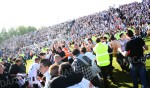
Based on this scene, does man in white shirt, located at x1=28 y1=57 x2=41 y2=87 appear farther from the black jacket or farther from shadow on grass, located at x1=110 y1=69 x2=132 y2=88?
the black jacket

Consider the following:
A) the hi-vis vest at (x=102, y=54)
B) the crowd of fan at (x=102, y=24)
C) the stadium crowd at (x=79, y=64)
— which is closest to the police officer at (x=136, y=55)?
the stadium crowd at (x=79, y=64)

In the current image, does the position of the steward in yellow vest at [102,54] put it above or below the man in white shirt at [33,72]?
above

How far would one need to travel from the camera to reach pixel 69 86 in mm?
4328

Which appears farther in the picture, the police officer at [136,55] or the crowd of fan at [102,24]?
the crowd of fan at [102,24]

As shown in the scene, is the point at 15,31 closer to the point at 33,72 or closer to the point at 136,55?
the point at 33,72

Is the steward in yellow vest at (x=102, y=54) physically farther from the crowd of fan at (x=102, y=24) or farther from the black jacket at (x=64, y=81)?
the crowd of fan at (x=102, y=24)

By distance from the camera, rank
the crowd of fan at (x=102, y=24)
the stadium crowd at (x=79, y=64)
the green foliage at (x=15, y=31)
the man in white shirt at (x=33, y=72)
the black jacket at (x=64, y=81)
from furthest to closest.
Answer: the green foliage at (x=15, y=31)
the crowd of fan at (x=102, y=24)
the man in white shirt at (x=33, y=72)
the stadium crowd at (x=79, y=64)
the black jacket at (x=64, y=81)

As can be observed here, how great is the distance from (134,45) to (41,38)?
6424cm

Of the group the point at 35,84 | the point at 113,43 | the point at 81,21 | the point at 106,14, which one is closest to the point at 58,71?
the point at 35,84

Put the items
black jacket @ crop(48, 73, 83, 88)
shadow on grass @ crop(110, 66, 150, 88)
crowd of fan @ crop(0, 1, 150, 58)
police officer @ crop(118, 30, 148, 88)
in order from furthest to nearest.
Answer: crowd of fan @ crop(0, 1, 150, 58)
shadow on grass @ crop(110, 66, 150, 88)
police officer @ crop(118, 30, 148, 88)
black jacket @ crop(48, 73, 83, 88)

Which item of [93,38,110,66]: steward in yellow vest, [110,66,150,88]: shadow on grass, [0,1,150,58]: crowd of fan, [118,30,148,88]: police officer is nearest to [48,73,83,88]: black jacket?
[118,30,148,88]: police officer

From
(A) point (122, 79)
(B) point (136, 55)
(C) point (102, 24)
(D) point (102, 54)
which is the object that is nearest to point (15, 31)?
(C) point (102, 24)

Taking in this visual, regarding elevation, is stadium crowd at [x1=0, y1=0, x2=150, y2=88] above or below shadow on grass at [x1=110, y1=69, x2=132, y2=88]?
above

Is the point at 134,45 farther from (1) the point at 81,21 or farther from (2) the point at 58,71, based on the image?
(1) the point at 81,21
